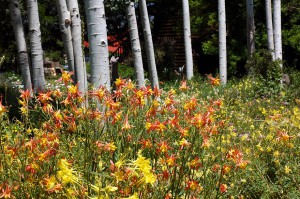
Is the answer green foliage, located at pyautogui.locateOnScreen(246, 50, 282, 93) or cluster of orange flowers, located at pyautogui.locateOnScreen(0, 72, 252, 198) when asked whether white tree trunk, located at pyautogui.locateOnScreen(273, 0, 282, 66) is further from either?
cluster of orange flowers, located at pyautogui.locateOnScreen(0, 72, 252, 198)

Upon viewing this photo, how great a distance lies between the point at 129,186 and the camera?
1842 millimetres

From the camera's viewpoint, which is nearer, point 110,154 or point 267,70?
point 110,154

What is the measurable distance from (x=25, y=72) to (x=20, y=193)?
7.02 m

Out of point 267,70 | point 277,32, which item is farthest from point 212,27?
point 267,70

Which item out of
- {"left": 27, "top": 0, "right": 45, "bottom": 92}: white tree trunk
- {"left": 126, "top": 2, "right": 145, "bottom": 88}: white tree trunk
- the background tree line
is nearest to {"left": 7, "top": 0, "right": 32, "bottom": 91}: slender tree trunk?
{"left": 27, "top": 0, "right": 45, "bottom": 92}: white tree trunk

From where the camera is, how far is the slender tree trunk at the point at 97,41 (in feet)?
15.0

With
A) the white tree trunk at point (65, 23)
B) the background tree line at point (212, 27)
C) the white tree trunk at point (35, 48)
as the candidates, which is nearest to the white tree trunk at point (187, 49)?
the background tree line at point (212, 27)

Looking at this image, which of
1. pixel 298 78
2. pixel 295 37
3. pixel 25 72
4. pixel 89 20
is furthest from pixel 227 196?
pixel 295 37

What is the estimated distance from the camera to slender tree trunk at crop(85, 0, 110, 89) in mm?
4586

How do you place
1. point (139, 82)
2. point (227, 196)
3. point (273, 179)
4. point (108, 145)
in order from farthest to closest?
1. point (139, 82)
2. point (273, 179)
3. point (227, 196)
4. point (108, 145)

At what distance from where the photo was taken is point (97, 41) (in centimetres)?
463

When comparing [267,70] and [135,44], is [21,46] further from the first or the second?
[267,70]

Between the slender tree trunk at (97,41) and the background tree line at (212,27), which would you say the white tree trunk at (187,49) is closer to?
the background tree line at (212,27)

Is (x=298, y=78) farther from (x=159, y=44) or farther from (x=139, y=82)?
(x=159, y=44)
